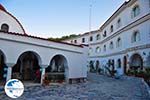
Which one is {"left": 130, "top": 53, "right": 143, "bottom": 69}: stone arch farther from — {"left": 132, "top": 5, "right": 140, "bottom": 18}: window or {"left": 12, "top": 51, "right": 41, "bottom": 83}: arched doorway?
{"left": 12, "top": 51, "right": 41, "bottom": 83}: arched doorway

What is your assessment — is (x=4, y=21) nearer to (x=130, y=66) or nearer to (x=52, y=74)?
(x=52, y=74)

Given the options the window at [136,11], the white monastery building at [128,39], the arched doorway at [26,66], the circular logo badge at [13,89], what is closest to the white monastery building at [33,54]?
the arched doorway at [26,66]

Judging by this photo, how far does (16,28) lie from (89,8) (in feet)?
51.7

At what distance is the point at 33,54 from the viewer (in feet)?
62.7

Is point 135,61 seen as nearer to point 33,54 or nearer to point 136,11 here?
point 136,11

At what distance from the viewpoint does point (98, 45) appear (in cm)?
4462

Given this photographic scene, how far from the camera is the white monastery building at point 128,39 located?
74.7 ft

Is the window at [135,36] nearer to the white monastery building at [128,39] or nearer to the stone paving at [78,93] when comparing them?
the white monastery building at [128,39]

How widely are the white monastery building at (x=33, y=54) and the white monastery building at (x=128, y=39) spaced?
737 centimetres

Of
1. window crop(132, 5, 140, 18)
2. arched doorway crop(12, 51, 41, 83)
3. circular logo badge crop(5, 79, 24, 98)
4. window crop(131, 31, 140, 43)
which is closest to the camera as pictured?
circular logo badge crop(5, 79, 24, 98)

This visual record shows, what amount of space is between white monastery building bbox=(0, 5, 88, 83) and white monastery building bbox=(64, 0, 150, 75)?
737cm

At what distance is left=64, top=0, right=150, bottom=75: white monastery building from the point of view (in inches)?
897

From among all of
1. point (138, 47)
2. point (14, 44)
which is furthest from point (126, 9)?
point (14, 44)

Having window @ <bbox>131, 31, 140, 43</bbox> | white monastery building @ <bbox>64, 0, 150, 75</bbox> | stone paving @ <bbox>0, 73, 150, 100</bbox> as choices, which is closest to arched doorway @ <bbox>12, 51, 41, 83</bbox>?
stone paving @ <bbox>0, 73, 150, 100</bbox>
